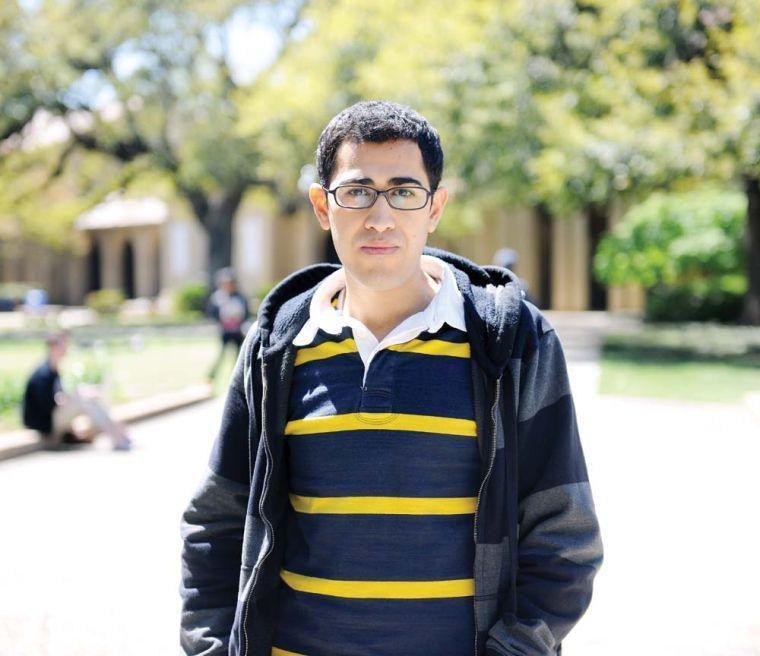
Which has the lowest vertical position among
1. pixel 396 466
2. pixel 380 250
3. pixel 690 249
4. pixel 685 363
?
pixel 685 363

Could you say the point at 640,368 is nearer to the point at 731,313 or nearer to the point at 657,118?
the point at 657,118

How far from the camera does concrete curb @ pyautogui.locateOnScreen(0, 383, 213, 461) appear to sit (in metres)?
9.18

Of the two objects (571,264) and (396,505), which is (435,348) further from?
(571,264)

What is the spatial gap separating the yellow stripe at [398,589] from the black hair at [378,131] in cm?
83

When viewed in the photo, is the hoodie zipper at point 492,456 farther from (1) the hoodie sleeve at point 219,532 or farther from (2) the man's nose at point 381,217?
(1) the hoodie sleeve at point 219,532

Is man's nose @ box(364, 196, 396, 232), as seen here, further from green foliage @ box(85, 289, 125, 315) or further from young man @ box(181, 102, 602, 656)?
green foliage @ box(85, 289, 125, 315)

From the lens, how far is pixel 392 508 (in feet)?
6.18

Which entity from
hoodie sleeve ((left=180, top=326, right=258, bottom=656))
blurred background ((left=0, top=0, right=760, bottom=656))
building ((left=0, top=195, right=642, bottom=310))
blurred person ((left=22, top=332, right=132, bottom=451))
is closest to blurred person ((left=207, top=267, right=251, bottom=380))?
blurred background ((left=0, top=0, right=760, bottom=656))

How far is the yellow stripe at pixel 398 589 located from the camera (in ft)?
6.19

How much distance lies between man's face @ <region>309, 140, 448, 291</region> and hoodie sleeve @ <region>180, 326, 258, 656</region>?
0.34 m

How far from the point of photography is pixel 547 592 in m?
1.89

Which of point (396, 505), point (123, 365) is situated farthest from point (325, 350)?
point (123, 365)

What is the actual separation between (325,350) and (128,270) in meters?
48.1

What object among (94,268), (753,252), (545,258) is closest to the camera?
(753,252)
